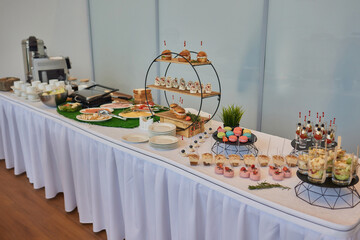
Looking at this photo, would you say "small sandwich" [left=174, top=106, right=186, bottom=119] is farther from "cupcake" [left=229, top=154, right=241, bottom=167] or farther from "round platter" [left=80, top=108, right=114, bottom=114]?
"round platter" [left=80, top=108, right=114, bottom=114]

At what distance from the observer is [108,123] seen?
1.95 meters

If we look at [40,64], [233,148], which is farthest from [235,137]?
[40,64]

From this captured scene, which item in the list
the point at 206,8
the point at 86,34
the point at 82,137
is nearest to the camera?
the point at 82,137

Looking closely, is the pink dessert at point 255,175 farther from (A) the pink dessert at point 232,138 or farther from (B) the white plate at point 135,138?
(B) the white plate at point 135,138

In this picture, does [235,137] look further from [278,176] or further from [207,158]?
[278,176]

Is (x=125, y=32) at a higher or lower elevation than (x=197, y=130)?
higher

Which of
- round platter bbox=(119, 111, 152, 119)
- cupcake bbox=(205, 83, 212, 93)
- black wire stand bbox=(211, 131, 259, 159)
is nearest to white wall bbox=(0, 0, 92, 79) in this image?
round platter bbox=(119, 111, 152, 119)

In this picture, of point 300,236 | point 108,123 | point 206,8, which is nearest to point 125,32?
point 206,8

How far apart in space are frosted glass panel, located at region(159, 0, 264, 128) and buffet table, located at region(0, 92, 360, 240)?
1.01 metres

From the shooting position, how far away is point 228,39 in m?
2.84

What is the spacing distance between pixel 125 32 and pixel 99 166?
238cm

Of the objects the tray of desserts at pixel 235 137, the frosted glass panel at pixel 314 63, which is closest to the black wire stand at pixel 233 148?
the tray of desserts at pixel 235 137

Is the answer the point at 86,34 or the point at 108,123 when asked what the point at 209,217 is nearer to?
the point at 108,123

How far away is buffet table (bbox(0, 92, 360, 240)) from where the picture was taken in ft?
3.59
